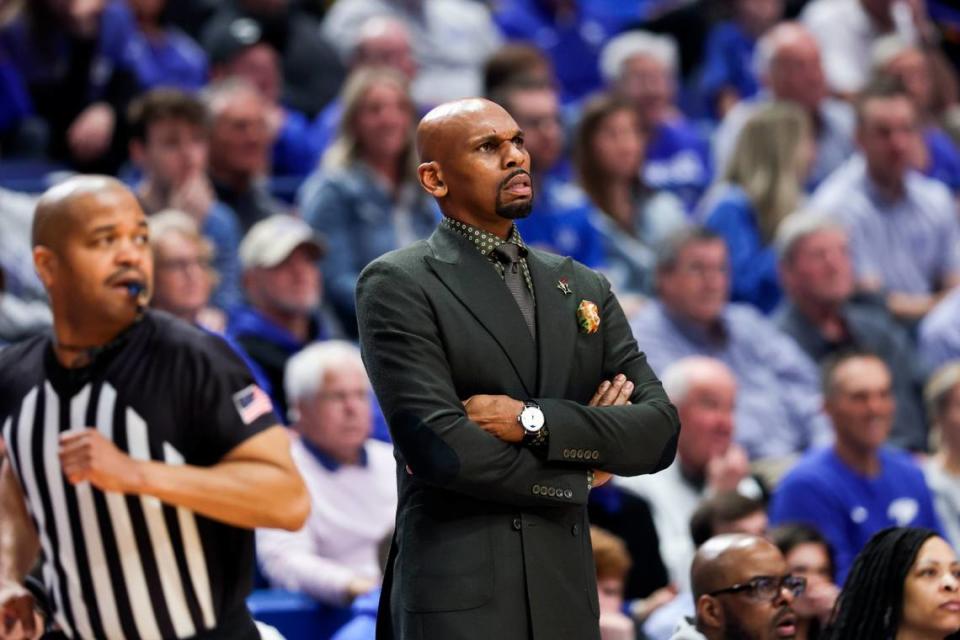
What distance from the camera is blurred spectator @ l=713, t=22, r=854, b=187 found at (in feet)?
32.3

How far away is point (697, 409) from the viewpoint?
701cm

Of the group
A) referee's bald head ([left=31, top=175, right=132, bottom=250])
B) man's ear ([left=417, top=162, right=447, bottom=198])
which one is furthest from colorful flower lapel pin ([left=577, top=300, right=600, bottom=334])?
referee's bald head ([left=31, top=175, right=132, bottom=250])

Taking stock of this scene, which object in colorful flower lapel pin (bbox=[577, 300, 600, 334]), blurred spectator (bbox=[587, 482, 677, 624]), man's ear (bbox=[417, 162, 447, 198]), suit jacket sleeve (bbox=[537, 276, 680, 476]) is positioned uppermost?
man's ear (bbox=[417, 162, 447, 198])

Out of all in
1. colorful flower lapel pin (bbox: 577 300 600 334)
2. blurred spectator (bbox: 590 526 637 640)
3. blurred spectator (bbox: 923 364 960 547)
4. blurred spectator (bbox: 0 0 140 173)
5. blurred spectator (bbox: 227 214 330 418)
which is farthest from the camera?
blurred spectator (bbox: 0 0 140 173)

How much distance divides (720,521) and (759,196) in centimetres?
336

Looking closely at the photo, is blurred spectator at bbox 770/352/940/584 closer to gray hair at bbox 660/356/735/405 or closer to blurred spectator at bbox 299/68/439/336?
gray hair at bbox 660/356/735/405

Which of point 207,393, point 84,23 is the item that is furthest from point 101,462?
point 84,23

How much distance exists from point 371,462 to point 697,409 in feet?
4.54

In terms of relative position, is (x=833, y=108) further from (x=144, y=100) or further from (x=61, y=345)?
(x=61, y=345)

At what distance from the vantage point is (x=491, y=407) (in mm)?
3312

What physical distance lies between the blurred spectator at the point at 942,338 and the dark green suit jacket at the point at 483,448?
5.11 metres

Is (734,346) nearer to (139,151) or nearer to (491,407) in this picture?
(139,151)

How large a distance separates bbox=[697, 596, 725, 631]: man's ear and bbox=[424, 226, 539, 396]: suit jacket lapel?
1452 millimetres

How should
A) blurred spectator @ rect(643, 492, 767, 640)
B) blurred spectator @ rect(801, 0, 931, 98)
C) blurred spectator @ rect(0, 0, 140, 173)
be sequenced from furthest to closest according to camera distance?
1. blurred spectator @ rect(801, 0, 931, 98)
2. blurred spectator @ rect(0, 0, 140, 173)
3. blurred spectator @ rect(643, 492, 767, 640)
